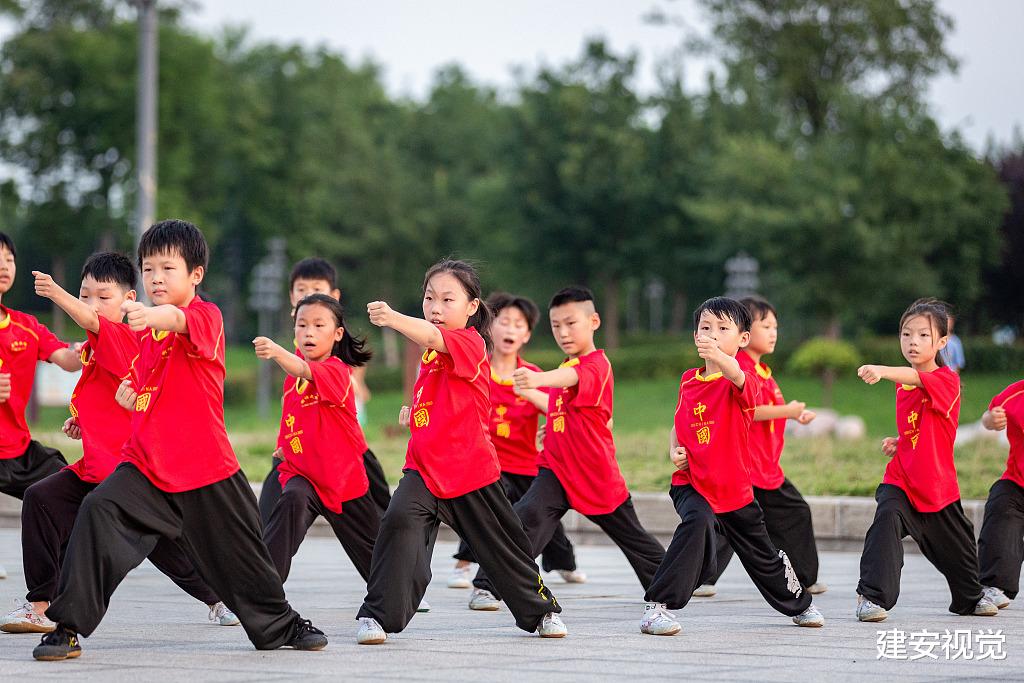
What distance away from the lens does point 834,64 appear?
151ft

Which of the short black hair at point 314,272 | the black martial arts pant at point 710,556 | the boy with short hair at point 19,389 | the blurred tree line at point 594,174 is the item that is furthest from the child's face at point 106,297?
the blurred tree line at point 594,174

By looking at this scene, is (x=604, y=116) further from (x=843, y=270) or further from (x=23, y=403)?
(x=23, y=403)

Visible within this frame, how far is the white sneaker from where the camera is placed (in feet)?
22.5

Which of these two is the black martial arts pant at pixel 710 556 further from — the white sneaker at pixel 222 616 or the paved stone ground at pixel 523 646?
the white sneaker at pixel 222 616

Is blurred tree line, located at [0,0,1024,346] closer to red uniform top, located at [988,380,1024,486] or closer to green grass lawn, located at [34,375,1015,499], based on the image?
green grass lawn, located at [34,375,1015,499]

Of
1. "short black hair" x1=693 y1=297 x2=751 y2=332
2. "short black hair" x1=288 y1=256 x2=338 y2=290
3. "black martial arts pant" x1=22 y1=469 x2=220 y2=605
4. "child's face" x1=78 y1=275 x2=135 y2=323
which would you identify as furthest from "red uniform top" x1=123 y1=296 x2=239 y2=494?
"short black hair" x1=288 y1=256 x2=338 y2=290

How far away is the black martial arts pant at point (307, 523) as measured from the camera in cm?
713

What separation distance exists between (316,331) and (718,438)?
2130 millimetres

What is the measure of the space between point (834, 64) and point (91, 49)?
22587 millimetres

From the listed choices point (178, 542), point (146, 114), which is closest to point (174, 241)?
point (178, 542)

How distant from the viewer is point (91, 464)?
6578mm

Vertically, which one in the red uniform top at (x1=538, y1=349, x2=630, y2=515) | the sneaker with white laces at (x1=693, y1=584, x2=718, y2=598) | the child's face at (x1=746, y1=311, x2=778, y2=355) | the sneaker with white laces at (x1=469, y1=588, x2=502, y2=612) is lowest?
the sneaker with white laces at (x1=693, y1=584, x2=718, y2=598)

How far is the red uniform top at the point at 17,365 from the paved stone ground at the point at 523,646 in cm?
99

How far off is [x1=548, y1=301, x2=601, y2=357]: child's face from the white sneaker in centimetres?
223
